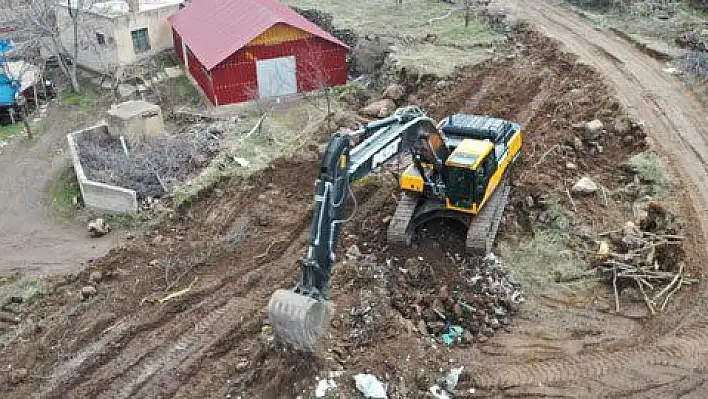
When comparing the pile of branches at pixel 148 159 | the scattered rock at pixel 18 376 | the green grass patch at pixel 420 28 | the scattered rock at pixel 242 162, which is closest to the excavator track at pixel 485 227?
the scattered rock at pixel 242 162

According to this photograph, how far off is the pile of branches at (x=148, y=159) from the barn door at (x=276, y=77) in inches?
152

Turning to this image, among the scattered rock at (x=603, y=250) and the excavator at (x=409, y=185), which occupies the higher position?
the excavator at (x=409, y=185)

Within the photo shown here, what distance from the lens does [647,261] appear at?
1402 centimetres

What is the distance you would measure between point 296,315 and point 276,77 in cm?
1672

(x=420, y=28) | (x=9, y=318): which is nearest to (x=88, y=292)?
(x=9, y=318)

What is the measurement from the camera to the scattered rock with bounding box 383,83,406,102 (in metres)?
23.2

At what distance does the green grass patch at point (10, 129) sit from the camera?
25.0m

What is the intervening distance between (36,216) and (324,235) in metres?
12.1

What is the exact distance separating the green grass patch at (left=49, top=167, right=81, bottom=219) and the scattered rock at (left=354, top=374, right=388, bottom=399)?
11.0 metres

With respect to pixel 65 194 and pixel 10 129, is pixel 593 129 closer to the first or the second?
pixel 65 194

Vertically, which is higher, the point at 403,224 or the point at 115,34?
the point at 115,34

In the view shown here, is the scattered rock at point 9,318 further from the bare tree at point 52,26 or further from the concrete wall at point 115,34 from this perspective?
the concrete wall at point 115,34

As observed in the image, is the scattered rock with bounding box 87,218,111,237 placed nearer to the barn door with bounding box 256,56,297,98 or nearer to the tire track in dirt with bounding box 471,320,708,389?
the barn door with bounding box 256,56,297,98

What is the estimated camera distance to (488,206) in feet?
49.0
